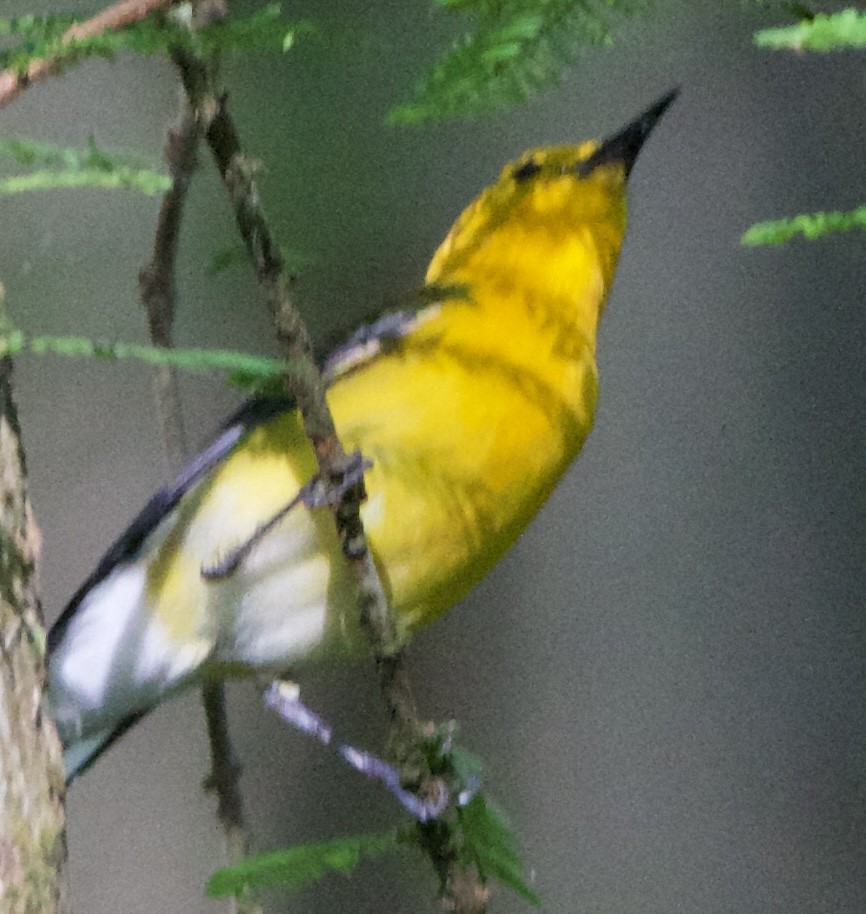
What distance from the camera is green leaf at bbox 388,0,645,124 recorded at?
383 mm

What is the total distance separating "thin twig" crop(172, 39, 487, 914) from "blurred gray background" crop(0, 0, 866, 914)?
1.70ft

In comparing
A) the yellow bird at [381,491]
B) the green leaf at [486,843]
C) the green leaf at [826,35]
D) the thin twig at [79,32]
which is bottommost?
the green leaf at [486,843]

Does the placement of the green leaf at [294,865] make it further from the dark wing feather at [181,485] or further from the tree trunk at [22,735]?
the dark wing feather at [181,485]

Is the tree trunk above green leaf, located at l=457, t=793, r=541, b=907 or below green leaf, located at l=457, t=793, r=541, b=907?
above

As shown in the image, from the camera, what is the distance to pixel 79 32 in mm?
376

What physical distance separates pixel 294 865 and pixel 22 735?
20cm

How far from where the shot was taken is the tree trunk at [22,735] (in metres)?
0.48

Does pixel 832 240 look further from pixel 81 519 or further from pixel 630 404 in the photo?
pixel 81 519

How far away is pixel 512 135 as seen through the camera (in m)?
1.05

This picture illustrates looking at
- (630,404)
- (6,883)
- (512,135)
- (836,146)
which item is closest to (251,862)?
(6,883)

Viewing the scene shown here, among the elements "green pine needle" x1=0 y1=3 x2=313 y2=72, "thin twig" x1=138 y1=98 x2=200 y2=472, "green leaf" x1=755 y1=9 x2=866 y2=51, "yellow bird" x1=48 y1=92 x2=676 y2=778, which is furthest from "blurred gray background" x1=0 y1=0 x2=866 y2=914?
"green leaf" x1=755 y1=9 x2=866 y2=51

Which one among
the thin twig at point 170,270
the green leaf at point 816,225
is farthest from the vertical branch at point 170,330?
the green leaf at point 816,225

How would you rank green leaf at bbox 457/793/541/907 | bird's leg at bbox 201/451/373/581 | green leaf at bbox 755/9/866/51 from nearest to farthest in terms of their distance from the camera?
green leaf at bbox 755/9/866/51 < bird's leg at bbox 201/451/373/581 < green leaf at bbox 457/793/541/907

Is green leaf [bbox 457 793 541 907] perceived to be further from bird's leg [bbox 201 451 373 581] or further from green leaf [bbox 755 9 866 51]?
green leaf [bbox 755 9 866 51]
